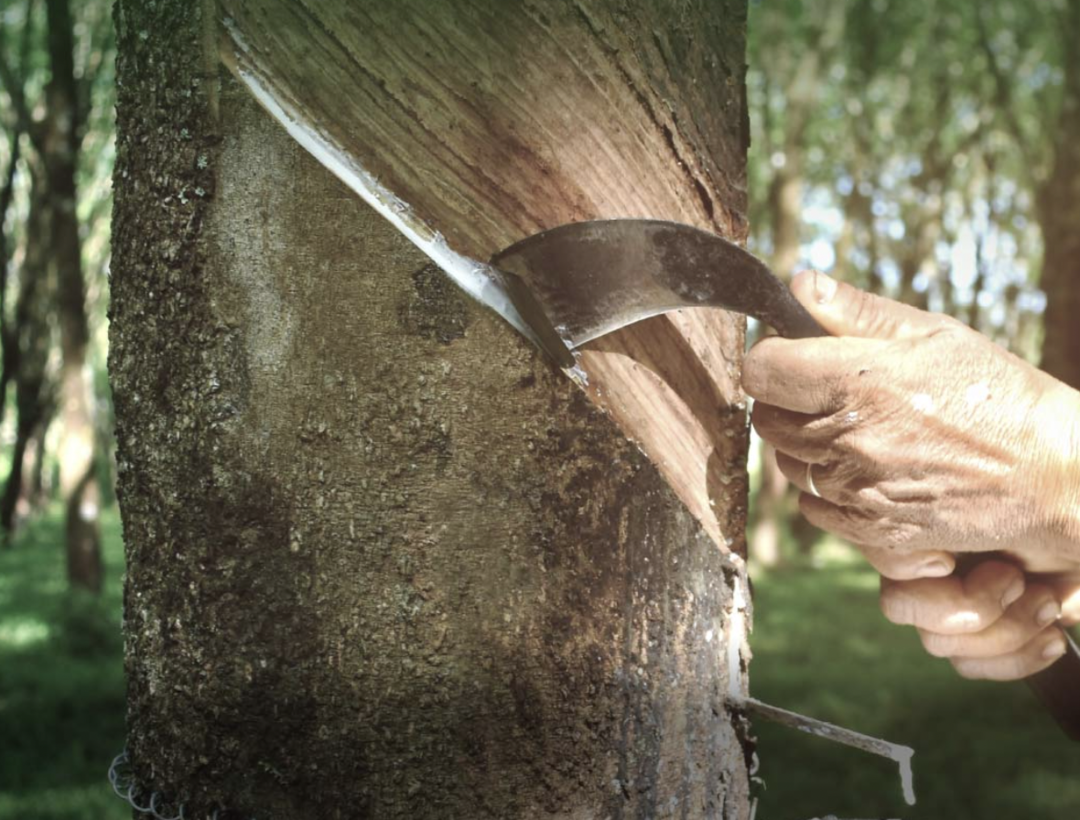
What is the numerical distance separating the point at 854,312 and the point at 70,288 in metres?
9.51

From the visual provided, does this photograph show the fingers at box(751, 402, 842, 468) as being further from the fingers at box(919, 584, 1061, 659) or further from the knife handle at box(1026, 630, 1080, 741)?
the knife handle at box(1026, 630, 1080, 741)

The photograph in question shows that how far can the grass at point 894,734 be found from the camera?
5.04 metres

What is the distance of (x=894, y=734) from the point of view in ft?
20.1

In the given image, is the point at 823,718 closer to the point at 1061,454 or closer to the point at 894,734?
the point at 894,734

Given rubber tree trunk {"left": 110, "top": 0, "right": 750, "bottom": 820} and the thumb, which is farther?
the thumb

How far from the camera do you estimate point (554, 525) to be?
1.08 meters

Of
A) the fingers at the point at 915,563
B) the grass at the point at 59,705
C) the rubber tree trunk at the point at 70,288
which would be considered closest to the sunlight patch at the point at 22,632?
the grass at the point at 59,705

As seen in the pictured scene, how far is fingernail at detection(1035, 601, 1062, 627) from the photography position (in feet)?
5.28

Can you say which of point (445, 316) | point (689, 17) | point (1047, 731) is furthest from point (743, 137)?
point (1047, 731)

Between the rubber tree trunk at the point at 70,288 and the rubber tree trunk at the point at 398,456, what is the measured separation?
912 cm

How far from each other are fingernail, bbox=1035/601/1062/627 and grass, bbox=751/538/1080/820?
3509mm

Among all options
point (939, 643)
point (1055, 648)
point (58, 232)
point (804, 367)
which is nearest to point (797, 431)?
point (804, 367)

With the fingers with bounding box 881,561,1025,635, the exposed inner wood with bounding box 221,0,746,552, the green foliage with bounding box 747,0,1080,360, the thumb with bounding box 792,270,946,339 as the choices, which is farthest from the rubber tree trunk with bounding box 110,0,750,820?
the green foliage with bounding box 747,0,1080,360

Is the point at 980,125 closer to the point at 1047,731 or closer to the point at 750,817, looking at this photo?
the point at 1047,731
